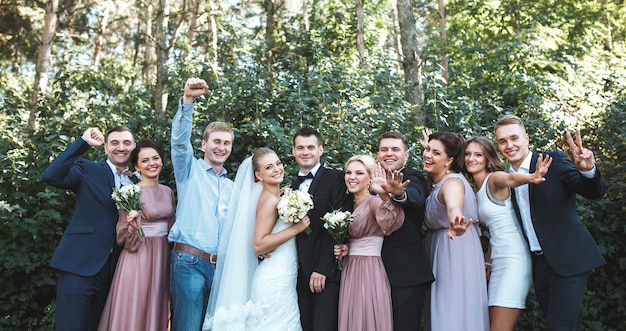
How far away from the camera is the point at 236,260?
4719 millimetres

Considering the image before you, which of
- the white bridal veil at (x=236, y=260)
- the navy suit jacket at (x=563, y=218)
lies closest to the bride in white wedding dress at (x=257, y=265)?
the white bridal veil at (x=236, y=260)

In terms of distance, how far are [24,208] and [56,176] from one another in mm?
2684

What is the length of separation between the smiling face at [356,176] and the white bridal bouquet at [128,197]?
177 cm

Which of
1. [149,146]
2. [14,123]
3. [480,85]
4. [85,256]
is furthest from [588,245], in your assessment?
[14,123]

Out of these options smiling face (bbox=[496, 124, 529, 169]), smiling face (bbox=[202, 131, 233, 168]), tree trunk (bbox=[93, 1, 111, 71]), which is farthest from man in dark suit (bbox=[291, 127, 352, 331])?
tree trunk (bbox=[93, 1, 111, 71])

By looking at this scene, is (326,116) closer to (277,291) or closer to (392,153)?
(392,153)

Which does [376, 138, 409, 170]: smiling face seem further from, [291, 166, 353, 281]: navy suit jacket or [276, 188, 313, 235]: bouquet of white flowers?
[276, 188, 313, 235]: bouquet of white flowers

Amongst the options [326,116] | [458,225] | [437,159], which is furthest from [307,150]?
[326,116]

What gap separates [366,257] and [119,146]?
2.44m

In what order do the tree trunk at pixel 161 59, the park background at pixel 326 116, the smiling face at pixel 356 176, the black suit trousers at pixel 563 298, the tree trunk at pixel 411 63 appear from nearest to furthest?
the black suit trousers at pixel 563 298, the smiling face at pixel 356 176, the park background at pixel 326 116, the tree trunk at pixel 411 63, the tree trunk at pixel 161 59

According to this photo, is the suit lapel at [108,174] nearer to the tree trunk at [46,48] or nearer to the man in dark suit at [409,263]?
the man in dark suit at [409,263]

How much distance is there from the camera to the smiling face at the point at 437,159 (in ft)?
15.3

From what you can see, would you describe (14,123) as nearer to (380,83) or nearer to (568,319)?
(380,83)

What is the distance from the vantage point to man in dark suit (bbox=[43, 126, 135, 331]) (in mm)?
4676
